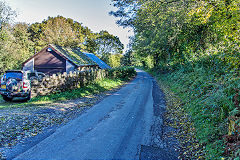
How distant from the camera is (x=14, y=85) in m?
9.73

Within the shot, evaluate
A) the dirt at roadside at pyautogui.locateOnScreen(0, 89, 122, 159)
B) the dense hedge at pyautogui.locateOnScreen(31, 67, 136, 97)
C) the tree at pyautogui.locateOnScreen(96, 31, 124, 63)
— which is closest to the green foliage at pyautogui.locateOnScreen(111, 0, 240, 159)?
the dirt at roadside at pyautogui.locateOnScreen(0, 89, 122, 159)

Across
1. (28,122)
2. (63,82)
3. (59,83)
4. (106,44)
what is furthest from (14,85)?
(106,44)

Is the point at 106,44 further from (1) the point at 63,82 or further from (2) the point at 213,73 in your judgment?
(2) the point at 213,73

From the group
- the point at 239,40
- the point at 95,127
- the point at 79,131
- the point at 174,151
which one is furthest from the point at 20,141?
the point at 239,40

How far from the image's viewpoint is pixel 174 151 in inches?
158

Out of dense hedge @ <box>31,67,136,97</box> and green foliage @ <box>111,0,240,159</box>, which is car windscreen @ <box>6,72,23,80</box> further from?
green foliage @ <box>111,0,240,159</box>

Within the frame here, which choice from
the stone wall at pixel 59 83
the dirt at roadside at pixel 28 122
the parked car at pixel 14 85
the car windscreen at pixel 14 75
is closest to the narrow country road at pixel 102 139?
the dirt at roadside at pixel 28 122

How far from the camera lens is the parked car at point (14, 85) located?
9742 mm

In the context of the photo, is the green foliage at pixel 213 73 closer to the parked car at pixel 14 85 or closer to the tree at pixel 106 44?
the parked car at pixel 14 85

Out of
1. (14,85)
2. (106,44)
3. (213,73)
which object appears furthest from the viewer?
(106,44)

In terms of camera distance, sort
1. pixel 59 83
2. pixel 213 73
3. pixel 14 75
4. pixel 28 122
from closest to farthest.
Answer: pixel 28 122, pixel 213 73, pixel 14 75, pixel 59 83

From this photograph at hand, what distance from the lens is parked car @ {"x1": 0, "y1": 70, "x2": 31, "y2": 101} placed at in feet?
32.0

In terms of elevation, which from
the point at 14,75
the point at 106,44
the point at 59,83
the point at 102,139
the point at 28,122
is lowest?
the point at 102,139

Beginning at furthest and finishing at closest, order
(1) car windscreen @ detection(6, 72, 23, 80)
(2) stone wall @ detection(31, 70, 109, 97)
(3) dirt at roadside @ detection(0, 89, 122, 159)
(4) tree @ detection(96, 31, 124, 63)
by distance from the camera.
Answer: (4) tree @ detection(96, 31, 124, 63), (2) stone wall @ detection(31, 70, 109, 97), (1) car windscreen @ detection(6, 72, 23, 80), (3) dirt at roadside @ detection(0, 89, 122, 159)
